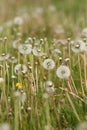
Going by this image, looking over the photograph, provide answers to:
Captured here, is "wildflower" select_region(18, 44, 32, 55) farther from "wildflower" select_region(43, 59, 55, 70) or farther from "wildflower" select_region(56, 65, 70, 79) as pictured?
"wildflower" select_region(56, 65, 70, 79)

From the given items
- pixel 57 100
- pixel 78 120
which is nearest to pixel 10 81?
pixel 57 100

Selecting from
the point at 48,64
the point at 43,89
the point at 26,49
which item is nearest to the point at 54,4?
the point at 26,49

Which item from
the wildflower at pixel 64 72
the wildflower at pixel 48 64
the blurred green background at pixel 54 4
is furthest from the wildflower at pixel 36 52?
the blurred green background at pixel 54 4

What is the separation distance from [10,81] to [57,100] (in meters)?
0.54

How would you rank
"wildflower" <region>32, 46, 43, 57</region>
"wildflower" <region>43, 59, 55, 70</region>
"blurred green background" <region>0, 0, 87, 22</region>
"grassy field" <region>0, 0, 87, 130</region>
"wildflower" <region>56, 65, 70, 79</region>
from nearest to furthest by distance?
"grassy field" <region>0, 0, 87, 130</region> → "wildflower" <region>56, 65, 70, 79</region> → "wildflower" <region>43, 59, 55, 70</region> → "wildflower" <region>32, 46, 43, 57</region> → "blurred green background" <region>0, 0, 87, 22</region>

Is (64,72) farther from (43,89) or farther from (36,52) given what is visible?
(36,52)

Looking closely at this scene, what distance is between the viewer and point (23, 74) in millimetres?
2824

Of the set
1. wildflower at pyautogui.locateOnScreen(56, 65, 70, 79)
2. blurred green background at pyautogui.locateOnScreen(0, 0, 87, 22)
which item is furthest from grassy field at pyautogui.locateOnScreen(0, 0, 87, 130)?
blurred green background at pyautogui.locateOnScreen(0, 0, 87, 22)

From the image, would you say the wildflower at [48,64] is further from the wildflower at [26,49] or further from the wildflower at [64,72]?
the wildflower at [26,49]

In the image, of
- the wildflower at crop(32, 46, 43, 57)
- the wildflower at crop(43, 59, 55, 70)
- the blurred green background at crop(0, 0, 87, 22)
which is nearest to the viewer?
→ the wildflower at crop(43, 59, 55, 70)

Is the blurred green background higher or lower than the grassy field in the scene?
higher

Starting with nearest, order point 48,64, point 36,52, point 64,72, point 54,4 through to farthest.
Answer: point 64,72 → point 48,64 → point 36,52 → point 54,4

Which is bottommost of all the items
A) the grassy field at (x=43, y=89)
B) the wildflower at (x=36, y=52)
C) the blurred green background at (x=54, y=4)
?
the grassy field at (x=43, y=89)

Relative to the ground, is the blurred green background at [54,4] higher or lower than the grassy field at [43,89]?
higher
